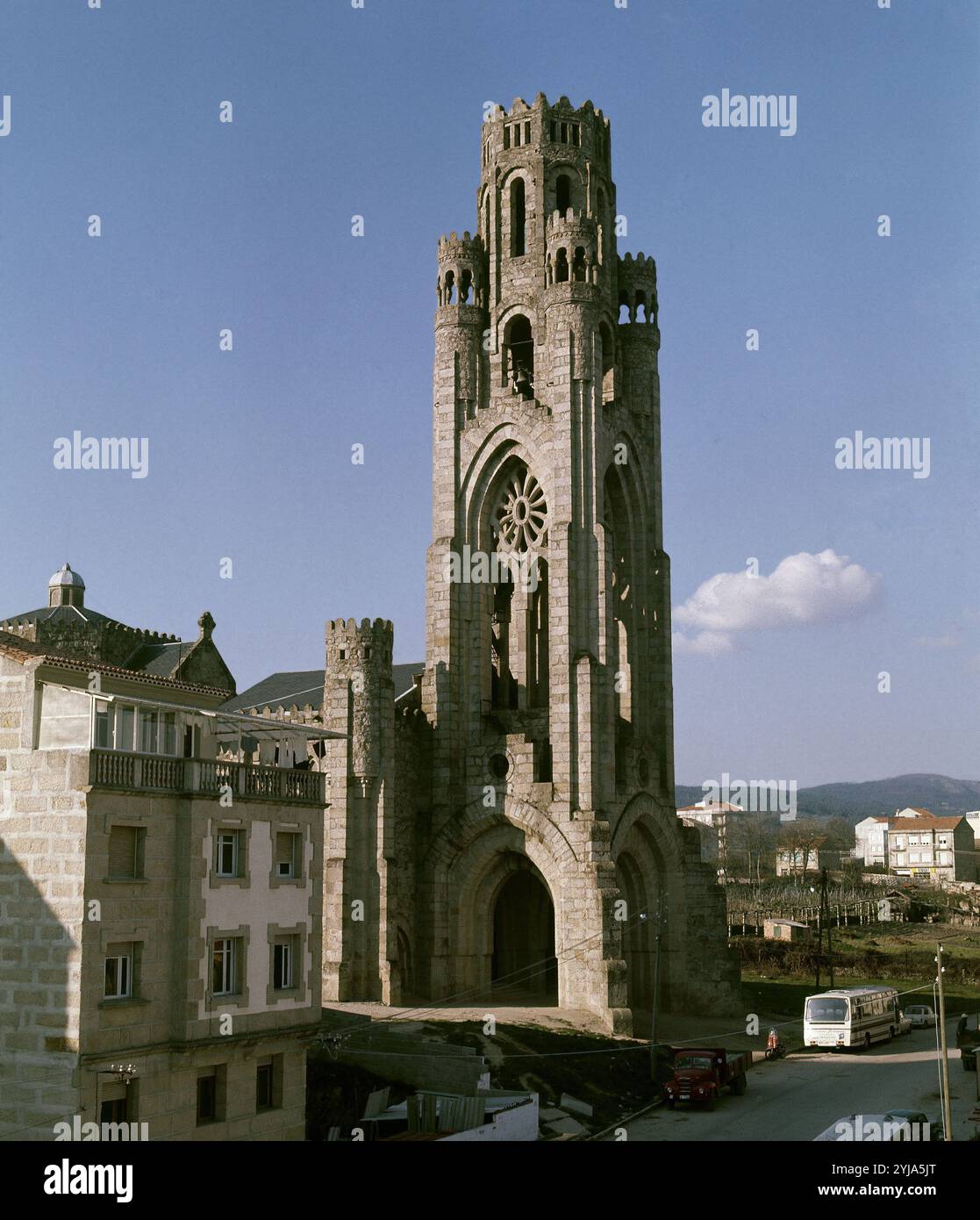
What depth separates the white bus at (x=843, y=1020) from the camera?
2458 inches

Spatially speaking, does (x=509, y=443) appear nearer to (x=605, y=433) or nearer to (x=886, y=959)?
(x=605, y=433)

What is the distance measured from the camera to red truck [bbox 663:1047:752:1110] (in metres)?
49.8

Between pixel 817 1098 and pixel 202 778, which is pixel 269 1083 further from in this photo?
pixel 817 1098

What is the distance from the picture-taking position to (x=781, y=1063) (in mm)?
60406

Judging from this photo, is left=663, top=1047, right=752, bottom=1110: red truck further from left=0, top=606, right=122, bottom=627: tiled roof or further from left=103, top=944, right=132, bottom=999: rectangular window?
left=0, top=606, right=122, bottom=627: tiled roof

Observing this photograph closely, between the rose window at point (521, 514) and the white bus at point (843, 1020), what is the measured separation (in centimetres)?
2501

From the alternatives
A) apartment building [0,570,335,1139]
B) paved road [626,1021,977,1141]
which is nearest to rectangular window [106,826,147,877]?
apartment building [0,570,335,1139]

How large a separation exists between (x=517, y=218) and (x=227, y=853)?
1795 inches

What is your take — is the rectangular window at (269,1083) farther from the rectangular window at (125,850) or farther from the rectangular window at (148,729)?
the rectangular window at (148,729)

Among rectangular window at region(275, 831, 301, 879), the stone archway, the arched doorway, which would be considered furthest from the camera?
the arched doorway

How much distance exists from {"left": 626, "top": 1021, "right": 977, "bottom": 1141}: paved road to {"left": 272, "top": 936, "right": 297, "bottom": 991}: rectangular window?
520 inches

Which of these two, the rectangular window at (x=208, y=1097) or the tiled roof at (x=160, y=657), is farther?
the tiled roof at (x=160, y=657)

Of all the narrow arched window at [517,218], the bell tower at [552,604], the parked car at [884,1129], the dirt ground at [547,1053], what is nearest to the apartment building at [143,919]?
the dirt ground at [547,1053]
